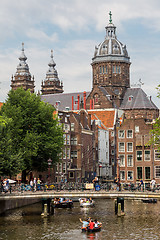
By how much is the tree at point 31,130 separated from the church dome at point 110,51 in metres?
91.9

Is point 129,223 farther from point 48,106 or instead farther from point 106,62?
point 106,62

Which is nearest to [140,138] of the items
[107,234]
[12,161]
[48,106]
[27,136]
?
[48,106]

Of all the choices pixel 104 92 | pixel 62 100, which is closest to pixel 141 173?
pixel 104 92

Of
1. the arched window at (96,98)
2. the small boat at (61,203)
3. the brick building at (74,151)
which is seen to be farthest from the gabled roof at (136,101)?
the small boat at (61,203)

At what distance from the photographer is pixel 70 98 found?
17262cm

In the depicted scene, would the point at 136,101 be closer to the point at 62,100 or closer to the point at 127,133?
the point at 62,100

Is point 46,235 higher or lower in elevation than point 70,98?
lower

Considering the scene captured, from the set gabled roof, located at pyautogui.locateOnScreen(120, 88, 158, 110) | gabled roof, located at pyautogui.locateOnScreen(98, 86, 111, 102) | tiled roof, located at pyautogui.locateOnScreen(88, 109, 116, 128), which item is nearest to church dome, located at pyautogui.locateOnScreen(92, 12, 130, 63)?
gabled roof, located at pyautogui.locateOnScreen(98, 86, 111, 102)

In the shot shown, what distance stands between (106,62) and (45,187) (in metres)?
112

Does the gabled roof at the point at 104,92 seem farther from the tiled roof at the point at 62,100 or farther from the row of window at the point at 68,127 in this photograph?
the row of window at the point at 68,127

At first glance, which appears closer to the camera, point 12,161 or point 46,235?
point 46,235

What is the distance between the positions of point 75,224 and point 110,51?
120 meters

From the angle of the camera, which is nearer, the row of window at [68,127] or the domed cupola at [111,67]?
the row of window at [68,127]

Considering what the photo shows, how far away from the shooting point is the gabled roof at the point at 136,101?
509 feet
